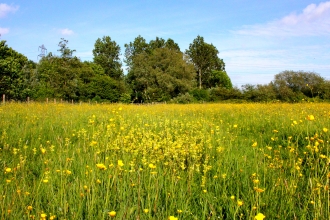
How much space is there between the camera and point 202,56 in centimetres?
4956

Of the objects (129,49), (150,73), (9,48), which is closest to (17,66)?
(9,48)

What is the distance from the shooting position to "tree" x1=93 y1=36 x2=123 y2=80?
5022 cm

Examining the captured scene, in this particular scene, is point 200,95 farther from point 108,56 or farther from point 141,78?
point 108,56

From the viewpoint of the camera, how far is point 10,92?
2708 cm

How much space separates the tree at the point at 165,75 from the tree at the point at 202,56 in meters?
8.45

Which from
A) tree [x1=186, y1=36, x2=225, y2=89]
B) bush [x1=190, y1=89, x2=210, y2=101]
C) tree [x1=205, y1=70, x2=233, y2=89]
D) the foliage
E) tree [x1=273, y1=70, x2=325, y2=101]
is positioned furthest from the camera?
tree [x1=205, y1=70, x2=233, y2=89]

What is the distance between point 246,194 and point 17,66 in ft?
105

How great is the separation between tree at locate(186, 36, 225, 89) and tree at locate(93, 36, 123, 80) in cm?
1448

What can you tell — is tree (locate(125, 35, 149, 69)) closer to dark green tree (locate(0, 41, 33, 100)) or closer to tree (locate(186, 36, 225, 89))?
tree (locate(186, 36, 225, 89))

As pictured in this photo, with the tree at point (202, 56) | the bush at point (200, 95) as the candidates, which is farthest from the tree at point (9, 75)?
the tree at point (202, 56)

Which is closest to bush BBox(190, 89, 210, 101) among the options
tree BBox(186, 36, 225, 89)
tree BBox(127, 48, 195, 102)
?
tree BBox(127, 48, 195, 102)

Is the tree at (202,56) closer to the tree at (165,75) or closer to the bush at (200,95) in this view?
the tree at (165,75)

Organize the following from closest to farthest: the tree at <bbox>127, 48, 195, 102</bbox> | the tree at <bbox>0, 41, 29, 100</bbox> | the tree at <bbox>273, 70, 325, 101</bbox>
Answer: the tree at <bbox>0, 41, 29, 100</bbox>
the tree at <bbox>273, 70, 325, 101</bbox>
the tree at <bbox>127, 48, 195, 102</bbox>

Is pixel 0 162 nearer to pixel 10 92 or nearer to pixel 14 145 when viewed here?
pixel 14 145
